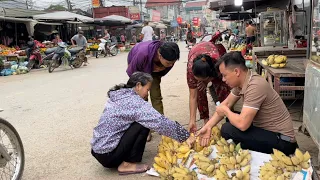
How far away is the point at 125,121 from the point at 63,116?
299 cm

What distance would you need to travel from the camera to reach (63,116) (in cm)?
568

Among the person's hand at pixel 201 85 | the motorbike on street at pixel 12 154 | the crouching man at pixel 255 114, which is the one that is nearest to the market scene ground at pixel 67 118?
the motorbike on street at pixel 12 154

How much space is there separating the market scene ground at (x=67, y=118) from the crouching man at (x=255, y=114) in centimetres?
78

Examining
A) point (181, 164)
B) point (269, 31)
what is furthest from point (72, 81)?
point (181, 164)

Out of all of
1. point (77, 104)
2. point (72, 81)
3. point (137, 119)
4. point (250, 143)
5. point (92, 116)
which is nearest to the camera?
point (250, 143)

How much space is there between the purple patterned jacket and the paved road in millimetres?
418

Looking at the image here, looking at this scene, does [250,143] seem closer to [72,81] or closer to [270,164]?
[270,164]

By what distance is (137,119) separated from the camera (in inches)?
117

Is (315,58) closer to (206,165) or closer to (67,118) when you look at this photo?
(206,165)

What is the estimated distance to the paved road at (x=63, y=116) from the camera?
11.6 ft

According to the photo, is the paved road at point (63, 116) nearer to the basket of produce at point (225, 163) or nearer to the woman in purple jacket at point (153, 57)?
the basket of produce at point (225, 163)

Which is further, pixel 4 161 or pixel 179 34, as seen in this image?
pixel 179 34

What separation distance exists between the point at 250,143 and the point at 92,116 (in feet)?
11.1

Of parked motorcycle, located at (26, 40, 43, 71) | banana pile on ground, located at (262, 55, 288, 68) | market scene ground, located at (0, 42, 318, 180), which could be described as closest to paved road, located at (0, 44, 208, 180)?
market scene ground, located at (0, 42, 318, 180)
